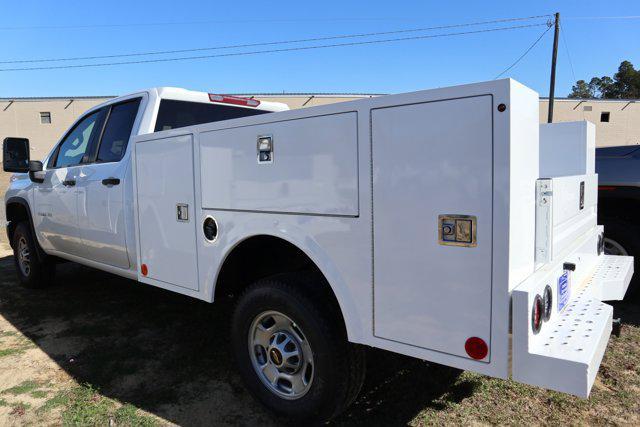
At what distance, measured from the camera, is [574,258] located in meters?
2.80

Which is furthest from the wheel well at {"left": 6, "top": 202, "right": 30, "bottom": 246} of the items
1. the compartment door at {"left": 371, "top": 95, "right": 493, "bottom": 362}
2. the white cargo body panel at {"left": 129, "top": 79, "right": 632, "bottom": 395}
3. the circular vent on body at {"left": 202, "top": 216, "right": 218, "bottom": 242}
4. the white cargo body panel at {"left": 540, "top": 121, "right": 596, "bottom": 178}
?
the white cargo body panel at {"left": 540, "top": 121, "right": 596, "bottom": 178}

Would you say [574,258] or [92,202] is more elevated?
[92,202]

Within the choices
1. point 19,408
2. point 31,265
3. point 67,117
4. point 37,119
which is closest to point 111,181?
point 19,408

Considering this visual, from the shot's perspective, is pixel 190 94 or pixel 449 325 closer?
pixel 449 325

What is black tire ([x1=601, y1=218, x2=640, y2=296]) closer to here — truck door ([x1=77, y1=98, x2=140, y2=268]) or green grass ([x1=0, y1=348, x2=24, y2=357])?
truck door ([x1=77, y1=98, x2=140, y2=268])

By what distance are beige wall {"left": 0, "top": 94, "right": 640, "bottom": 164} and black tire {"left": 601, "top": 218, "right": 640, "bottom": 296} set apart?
1321 inches

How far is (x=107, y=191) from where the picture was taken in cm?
412

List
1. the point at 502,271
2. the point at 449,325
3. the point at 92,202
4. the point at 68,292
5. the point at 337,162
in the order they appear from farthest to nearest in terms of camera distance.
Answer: the point at 68,292
the point at 92,202
the point at 337,162
the point at 449,325
the point at 502,271

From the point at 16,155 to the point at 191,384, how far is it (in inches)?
136

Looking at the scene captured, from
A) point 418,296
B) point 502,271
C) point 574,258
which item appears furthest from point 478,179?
point 574,258

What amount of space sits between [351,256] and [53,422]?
2134 mm

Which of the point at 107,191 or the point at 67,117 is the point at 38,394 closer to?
the point at 107,191

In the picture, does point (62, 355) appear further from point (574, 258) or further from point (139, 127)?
point (574, 258)

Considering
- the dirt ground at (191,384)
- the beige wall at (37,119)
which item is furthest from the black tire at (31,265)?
the beige wall at (37,119)
